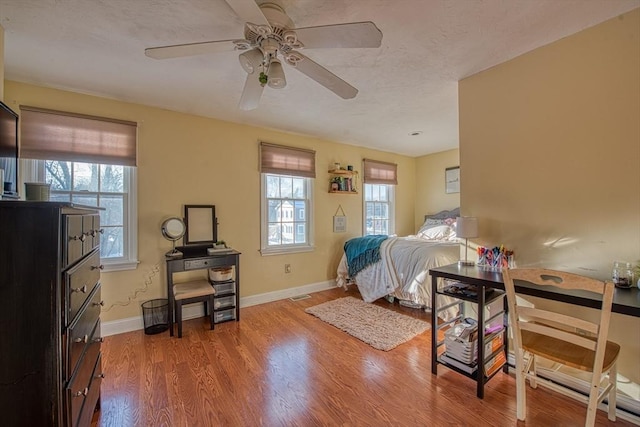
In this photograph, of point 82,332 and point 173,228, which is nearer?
point 82,332

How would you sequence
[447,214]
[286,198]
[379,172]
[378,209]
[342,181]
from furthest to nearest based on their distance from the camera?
[378,209], [379,172], [447,214], [342,181], [286,198]

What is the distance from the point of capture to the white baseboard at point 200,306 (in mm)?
2766

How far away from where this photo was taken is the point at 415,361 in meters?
2.26

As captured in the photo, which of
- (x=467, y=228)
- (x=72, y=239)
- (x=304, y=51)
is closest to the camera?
(x=72, y=239)

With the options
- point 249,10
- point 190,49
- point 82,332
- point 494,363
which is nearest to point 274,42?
point 249,10

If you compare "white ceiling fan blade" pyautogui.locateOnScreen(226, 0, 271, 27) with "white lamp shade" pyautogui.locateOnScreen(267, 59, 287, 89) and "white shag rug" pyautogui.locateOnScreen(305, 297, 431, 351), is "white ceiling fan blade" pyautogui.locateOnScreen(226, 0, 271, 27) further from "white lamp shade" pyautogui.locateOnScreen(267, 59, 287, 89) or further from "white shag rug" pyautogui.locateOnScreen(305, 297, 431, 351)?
"white shag rug" pyautogui.locateOnScreen(305, 297, 431, 351)

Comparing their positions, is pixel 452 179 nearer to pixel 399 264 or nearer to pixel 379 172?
pixel 379 172

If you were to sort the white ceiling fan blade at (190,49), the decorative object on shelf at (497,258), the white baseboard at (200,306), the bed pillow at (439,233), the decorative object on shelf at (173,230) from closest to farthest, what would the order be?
the white ceiling fan blade at (190,49)
the decorative object on shelf at (497,258)
the white baseboard at (200,306)
the decorative object on shelf at (173,230)
the bed pillow at (439,233)

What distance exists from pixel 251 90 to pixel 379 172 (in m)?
3.43

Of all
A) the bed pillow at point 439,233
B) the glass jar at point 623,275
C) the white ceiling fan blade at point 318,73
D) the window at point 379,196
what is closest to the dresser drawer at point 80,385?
the white ceiling fan blade at point 318,73

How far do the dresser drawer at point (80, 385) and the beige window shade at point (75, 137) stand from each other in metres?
1.91

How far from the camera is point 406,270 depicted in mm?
3350

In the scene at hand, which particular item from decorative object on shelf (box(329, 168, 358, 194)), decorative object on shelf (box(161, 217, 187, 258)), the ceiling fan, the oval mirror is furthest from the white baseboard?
the ceiling fan

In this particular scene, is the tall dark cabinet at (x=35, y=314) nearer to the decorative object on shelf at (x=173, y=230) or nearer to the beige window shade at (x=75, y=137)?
the decorative object on shelf at (x=173, y=230)
